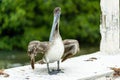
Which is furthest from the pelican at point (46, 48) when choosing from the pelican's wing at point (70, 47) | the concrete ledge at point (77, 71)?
the concrete ledge at point (77, 71)

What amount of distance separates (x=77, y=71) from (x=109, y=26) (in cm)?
121

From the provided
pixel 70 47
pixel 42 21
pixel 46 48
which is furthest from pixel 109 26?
pixel 42 21

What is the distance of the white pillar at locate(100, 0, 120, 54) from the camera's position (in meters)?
6.80

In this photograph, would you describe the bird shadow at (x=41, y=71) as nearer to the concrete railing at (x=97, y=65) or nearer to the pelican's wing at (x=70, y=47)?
the concrete railing at (x=97, y=65)

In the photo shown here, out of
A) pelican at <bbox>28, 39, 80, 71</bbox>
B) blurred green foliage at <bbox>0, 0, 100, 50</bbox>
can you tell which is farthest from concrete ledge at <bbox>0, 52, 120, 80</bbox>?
blurred green foliage at <bbox>0, 0, 100, 50</bbox>

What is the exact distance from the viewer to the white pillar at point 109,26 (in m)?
6.80

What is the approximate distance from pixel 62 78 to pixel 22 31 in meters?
6.89

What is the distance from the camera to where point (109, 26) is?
6855 mm

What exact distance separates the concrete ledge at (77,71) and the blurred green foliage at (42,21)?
5.58 meters

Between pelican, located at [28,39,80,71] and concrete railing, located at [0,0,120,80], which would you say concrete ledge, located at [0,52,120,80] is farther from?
pelican, located at [28,39,80,71]

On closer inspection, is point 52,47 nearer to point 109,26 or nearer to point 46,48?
point 46,48

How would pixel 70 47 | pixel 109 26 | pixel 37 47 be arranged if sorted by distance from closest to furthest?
pixel 37 47, pixel 70 47, pixel 109 26

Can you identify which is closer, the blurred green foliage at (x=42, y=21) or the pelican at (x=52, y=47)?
the pelican at (x=52, y=47)

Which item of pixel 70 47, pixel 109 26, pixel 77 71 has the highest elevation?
pixel 109 26
